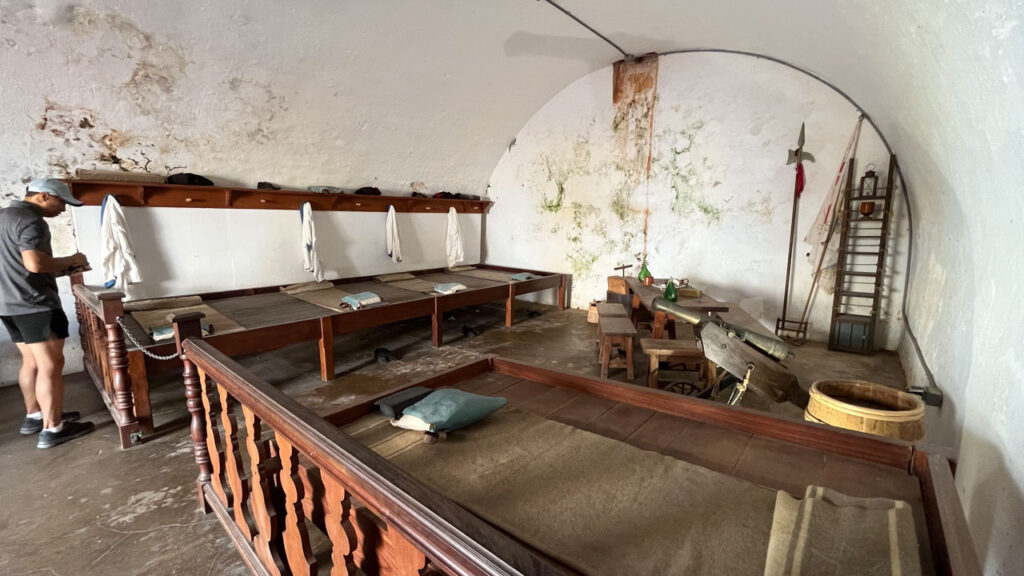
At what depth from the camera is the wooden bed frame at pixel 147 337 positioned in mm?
2768

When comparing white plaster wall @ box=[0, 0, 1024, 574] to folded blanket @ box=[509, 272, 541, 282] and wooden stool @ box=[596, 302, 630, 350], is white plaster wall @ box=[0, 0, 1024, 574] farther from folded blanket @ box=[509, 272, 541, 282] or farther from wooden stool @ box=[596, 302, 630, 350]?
wooden stool @ box=[596, 302, 630, 350]

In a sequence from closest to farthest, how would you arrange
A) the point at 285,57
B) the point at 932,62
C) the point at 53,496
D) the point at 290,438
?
the point at 290,438 < the point at 932,62 < the point at 53,496 < the point at 285,57

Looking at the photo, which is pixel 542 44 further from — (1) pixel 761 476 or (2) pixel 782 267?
(1) pixel 761 476

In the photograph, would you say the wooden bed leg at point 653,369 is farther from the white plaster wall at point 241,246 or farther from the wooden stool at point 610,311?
the white plaster wall at point 241,246

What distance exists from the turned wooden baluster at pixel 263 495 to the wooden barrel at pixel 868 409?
2157 millimetres

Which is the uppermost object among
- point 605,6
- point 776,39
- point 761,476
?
point 605,6

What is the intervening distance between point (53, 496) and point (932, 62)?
15.5 ft

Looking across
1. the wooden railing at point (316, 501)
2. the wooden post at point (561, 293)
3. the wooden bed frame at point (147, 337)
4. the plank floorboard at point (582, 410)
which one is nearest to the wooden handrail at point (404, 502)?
the wooden railing at point (316, 501)


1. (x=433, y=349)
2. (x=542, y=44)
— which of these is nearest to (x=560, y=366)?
(x=433, y=349)

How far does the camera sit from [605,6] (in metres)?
4.50

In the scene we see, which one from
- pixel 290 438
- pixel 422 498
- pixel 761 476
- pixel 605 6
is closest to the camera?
pixel 422 498

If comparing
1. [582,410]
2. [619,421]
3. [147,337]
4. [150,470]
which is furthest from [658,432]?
[147,337]

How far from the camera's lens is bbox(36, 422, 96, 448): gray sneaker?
2.75 metres

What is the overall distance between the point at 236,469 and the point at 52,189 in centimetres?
245
